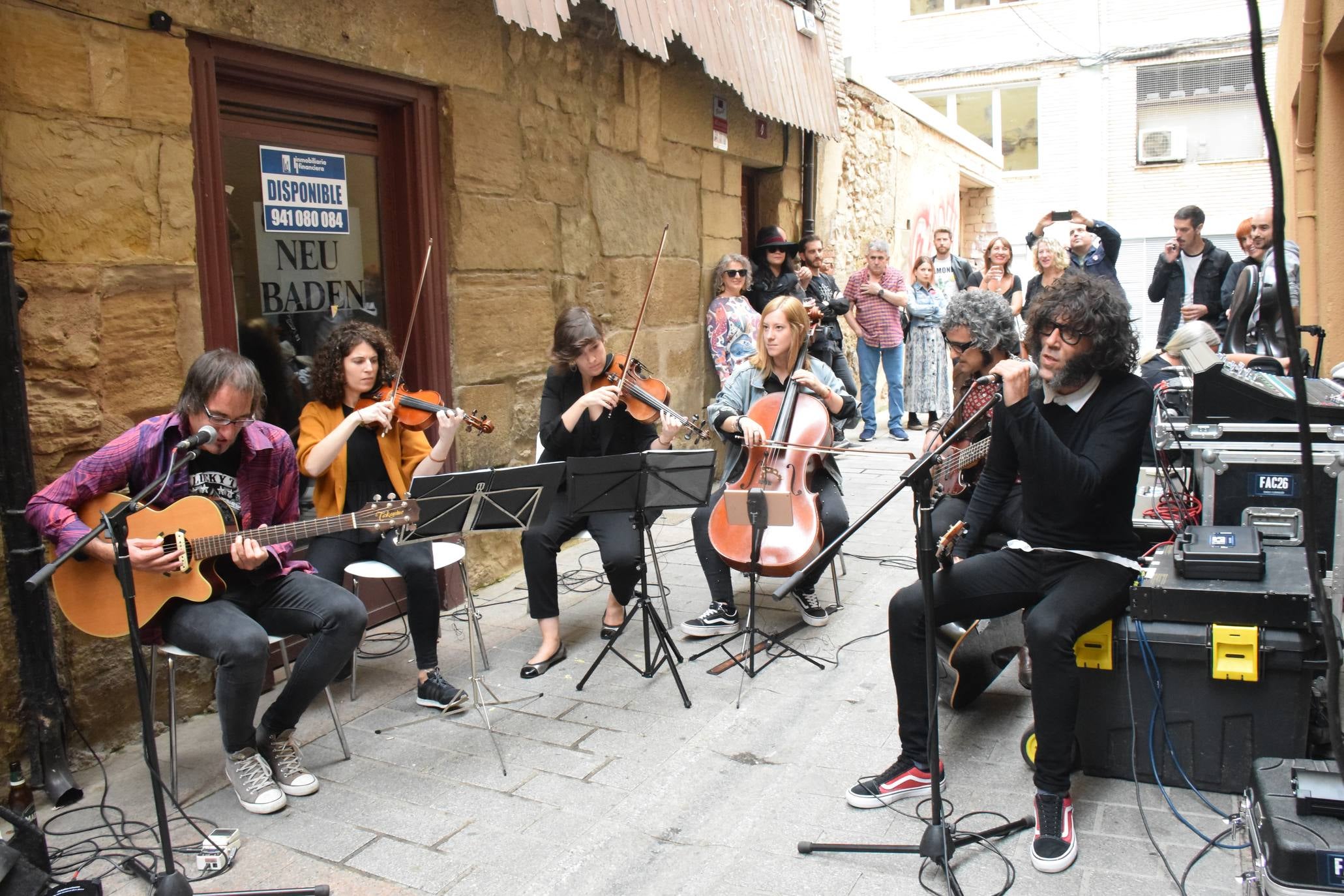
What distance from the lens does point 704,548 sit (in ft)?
15.6

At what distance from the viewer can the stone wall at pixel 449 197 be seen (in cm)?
334

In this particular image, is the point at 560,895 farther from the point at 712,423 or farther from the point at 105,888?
the point at 712,423

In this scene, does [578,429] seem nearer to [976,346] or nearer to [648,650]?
[648,650]

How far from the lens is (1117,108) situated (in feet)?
64.2

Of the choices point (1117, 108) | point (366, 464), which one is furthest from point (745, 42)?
point (1117, 108)

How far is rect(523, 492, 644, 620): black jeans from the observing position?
439 centimetres

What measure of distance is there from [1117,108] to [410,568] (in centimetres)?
1959

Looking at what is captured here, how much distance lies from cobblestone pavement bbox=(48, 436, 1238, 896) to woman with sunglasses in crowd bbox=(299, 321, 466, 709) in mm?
335

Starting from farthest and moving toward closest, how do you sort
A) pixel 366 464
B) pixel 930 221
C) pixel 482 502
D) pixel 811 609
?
pixel 930 221, pixel 811 609, pixel 366 464, pixel 482 502

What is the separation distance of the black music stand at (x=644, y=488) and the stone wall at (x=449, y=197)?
1459mm

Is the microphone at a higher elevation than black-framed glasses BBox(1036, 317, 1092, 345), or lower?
lower

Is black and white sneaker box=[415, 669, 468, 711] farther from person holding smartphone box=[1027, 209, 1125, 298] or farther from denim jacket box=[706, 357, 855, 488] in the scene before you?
person holding smartphone box=[1027, 209, 1125, 298]

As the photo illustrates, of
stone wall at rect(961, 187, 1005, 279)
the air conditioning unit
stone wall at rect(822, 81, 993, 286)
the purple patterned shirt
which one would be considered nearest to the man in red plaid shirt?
stone wall at rect(822, 81, 993, 286)

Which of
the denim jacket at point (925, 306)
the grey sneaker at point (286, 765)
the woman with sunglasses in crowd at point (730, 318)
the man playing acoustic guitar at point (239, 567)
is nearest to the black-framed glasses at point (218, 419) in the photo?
the man playing acoustic guitar at point (239, 567)
